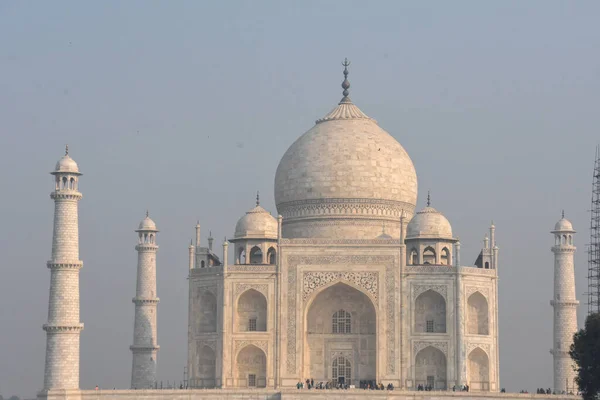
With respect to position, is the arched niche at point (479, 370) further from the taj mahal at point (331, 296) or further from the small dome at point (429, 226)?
the small dome at point (429, 226)

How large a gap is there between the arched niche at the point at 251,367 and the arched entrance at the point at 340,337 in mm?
1407

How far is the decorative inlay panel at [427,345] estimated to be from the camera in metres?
47.7

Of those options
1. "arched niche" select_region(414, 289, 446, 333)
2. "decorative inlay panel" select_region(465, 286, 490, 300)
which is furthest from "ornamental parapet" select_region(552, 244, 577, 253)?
"arched niche" select_region(414, 289, 446, 333)

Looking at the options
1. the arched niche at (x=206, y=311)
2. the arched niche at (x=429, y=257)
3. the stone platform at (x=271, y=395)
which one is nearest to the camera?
the stone platform at (x=271, y=395)

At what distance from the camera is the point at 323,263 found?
159 ft

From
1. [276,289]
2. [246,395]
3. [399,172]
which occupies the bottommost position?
[246,395]

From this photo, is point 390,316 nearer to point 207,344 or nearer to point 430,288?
point 430,288

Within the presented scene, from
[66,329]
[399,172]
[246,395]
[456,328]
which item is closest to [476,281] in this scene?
[456,328]

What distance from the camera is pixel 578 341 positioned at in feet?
138

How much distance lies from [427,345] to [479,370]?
2.32 m

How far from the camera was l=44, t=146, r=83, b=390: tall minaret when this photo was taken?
4494cm

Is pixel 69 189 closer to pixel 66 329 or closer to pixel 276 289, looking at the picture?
pixel 66 329

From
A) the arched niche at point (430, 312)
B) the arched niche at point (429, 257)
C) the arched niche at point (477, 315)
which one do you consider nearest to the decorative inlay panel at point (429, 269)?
the arched niche at point (430, 312)

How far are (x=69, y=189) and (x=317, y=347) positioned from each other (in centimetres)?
968
